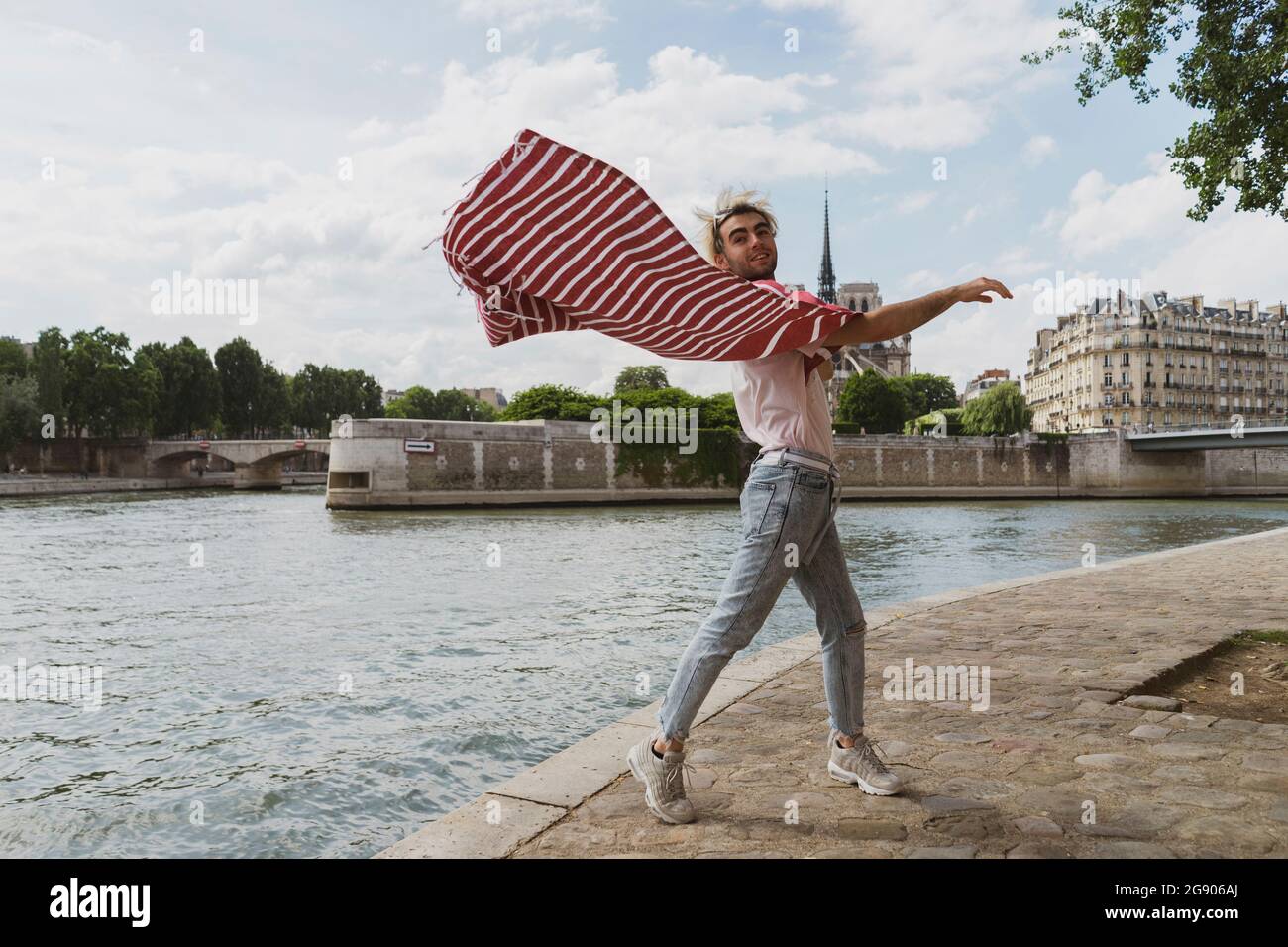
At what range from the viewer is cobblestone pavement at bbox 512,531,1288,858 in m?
2.95

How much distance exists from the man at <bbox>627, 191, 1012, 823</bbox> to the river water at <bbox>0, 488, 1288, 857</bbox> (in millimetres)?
1746

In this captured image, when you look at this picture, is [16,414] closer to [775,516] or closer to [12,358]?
[12,358]

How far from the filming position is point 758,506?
10.5ft

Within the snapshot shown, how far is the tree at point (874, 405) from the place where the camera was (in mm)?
82250

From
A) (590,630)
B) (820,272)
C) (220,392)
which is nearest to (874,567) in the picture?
(590,630)

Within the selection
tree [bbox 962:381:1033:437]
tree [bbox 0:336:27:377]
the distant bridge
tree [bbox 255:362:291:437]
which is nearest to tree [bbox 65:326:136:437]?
tree [bbox 0:336:27:377]

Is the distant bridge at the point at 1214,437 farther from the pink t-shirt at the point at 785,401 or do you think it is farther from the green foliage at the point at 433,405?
the green foliage at the point at 433,405

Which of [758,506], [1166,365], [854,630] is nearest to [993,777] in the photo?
[854,630]

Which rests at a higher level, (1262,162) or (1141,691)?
(1262,162)

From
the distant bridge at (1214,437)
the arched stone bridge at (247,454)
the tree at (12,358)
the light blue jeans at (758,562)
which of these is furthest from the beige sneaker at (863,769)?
the tree at (12,358)

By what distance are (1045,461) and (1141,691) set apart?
63.4 metres
